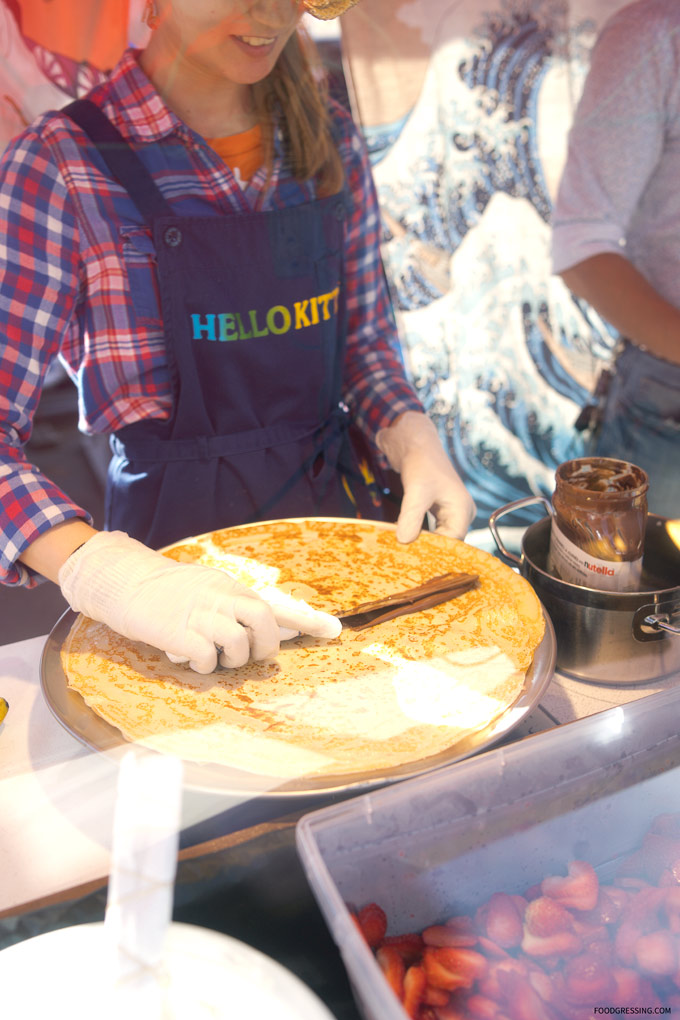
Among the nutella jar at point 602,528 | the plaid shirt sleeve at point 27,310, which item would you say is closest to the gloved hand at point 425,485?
the nutella jar at point 602,528

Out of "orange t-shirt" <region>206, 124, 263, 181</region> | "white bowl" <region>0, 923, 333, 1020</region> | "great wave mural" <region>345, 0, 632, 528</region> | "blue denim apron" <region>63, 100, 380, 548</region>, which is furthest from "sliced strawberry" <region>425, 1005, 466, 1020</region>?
"great wave mural" <region>345, 0, 632, 528</region>

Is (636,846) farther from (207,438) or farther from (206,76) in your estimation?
(206,76)

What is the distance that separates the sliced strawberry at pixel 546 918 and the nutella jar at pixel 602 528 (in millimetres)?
377

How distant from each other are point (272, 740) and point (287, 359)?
26.0 inches

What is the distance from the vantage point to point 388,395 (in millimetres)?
1457

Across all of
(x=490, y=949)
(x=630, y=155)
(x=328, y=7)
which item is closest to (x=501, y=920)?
(x=490, y=949)

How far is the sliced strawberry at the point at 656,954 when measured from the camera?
614mm

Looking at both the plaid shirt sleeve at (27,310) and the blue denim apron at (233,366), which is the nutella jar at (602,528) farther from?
the plaid shirt sleeve at (27,310)

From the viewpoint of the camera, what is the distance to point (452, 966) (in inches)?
23.9

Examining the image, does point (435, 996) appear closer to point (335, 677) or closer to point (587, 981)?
point (587, 981)

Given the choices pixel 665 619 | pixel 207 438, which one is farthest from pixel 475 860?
pixel 207 438

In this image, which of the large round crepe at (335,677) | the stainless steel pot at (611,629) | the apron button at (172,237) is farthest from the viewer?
the apron button at (172,237)

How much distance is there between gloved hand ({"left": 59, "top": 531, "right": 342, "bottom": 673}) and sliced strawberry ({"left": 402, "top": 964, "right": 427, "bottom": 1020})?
14.5 inches

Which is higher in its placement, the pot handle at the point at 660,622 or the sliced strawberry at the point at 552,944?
the pot handle at the point at 660,622
